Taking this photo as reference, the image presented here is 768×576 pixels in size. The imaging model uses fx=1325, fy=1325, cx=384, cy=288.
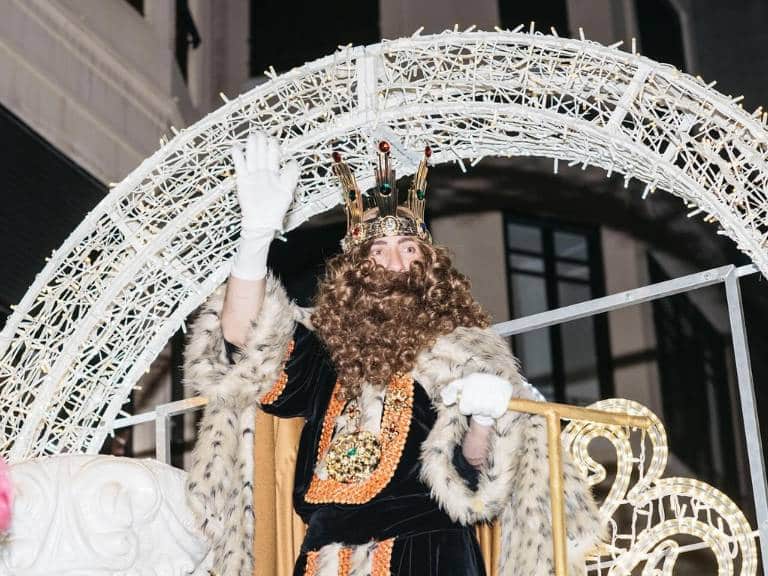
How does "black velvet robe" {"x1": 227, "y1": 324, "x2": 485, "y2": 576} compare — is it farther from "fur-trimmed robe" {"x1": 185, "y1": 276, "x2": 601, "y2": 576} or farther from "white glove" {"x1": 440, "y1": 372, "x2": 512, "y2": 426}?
"white glove" {"x1": 440, "y1": 372, "x2": 512, "y2": 426}

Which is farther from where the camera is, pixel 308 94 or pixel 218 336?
pixel 308 94

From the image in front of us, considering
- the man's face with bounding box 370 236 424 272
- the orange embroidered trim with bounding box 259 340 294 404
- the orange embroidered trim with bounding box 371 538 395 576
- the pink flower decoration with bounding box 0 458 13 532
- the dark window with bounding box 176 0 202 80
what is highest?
the dark window with bounding box 176 0 202 80

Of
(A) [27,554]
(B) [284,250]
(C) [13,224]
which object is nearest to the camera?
(A) [27,554]

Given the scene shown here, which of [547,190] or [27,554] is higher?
[547,190]

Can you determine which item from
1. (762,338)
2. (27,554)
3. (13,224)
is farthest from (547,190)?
(27,554)

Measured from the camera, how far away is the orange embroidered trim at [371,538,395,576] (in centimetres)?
314

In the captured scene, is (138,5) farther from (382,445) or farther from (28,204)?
(382,445)

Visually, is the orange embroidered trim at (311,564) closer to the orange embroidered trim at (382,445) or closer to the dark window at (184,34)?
the orange embroidered trim at (382,445)

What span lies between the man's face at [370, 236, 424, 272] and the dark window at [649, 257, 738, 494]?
7.64 metres

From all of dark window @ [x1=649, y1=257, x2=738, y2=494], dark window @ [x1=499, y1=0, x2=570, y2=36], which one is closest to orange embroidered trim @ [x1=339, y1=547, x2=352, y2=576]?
dark window @ [x1=499, y1=0, x2=570, y2=36]

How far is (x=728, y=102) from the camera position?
3330 mm

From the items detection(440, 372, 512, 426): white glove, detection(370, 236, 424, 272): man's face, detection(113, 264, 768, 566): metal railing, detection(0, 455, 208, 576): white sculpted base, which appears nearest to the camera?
detection(440, 372, 512, 426): white glove

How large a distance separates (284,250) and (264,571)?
22.0ft

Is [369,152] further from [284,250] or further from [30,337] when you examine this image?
[284,250]
